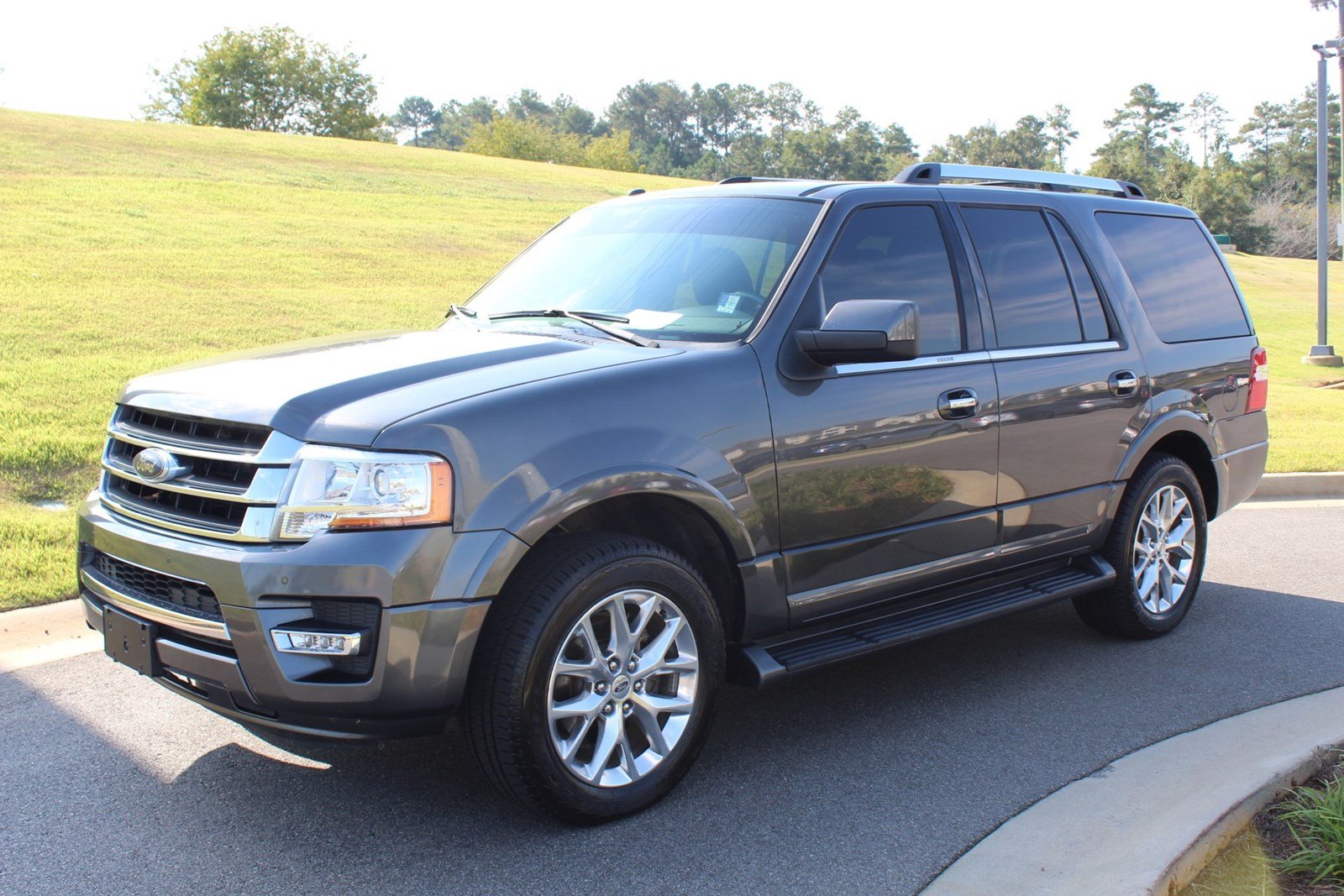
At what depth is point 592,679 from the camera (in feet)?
11.9

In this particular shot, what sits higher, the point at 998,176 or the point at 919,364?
the point at 998,176

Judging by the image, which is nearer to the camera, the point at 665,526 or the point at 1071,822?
the point at 1071,822

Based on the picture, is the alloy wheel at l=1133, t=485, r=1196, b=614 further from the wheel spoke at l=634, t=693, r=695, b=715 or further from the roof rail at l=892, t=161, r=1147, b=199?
the wheel spoke at l=634, t=693, r=695, b=715

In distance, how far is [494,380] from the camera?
3.65 metres

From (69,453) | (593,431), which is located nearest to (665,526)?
(593,431)

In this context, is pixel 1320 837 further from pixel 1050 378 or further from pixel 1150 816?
pixel 1050 378

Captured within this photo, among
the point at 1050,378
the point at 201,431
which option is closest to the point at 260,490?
the point at 201,431

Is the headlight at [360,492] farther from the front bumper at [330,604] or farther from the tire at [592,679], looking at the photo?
the tire at [592,679]

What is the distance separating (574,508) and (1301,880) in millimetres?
2205

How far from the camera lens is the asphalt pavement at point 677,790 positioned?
3.41m

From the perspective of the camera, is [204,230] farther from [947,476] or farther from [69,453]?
[947,476]

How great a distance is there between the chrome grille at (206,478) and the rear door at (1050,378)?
9.21 ft

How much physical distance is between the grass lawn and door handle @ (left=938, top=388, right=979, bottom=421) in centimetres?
418

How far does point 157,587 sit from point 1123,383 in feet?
Answer: 13.1
